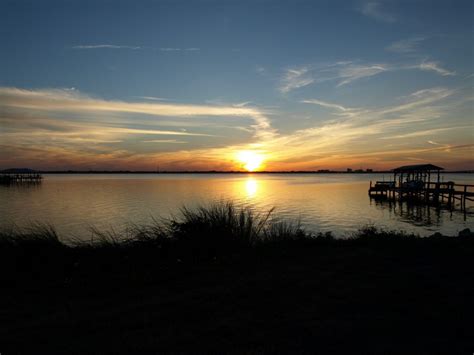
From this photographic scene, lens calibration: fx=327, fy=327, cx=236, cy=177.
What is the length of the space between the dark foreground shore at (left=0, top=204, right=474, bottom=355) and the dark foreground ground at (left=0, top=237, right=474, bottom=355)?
27 mm

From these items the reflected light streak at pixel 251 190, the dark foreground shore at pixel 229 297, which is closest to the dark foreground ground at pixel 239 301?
the dark foreground shore at pixel 229 297

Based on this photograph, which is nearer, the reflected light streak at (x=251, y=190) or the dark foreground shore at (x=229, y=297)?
the dark foreground shore at (x=229, y=297)

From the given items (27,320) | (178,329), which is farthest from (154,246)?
(178,329)

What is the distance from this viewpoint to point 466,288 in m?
6.80

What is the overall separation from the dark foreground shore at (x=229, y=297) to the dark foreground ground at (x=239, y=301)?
3cm

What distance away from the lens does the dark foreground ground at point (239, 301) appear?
4.66 metres

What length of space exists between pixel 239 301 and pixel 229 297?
12.1 inches

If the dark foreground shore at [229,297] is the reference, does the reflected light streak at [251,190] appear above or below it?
below

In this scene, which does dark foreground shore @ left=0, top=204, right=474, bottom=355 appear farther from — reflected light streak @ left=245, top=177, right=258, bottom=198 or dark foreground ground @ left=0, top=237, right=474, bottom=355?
reflected light streak @ left=245, top=177, right=258, bottom=198

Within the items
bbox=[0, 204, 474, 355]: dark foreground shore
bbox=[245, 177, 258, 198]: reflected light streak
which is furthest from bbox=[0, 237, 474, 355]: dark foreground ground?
bbox=[245, 177, 258, 198]: reflected light streak

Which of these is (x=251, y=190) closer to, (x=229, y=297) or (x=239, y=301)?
(x=229, y=297)

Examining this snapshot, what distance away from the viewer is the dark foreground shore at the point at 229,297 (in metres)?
4.69

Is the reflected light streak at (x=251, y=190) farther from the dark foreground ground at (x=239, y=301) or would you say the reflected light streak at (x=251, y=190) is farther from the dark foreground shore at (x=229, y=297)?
the dark foreground ground at (x=239, y=301)

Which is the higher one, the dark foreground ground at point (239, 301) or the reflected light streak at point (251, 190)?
the dark foreground ground at point (239, 301)
